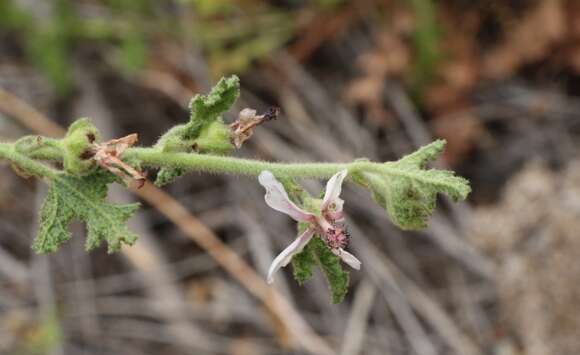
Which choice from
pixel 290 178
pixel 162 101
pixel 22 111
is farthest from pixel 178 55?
pixel 290 178

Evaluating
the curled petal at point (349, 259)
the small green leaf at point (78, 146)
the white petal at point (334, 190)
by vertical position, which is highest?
the small green leaf at point (78, 146)

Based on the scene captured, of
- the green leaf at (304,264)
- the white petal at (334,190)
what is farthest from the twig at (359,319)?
the white petal at (334,190)

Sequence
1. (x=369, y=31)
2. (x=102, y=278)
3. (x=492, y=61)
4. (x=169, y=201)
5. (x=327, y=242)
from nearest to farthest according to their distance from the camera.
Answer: (x=327, y=242), (x=169, y=201), (x=102, y=278), (x=492, y=61), (x=369, y=31)

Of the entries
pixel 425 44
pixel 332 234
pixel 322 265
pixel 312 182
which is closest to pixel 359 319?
pixel 312 182

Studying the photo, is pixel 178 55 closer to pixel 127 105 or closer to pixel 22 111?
pixel 127 105

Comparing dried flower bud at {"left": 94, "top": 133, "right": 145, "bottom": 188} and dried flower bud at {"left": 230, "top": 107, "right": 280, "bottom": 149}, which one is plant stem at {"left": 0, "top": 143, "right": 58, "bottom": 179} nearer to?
dried flower bud at {"left": 94, "top": 133, "right": 145, "bottom": 188}

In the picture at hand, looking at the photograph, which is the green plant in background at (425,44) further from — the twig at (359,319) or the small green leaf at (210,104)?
the small green leaf at (210,104)
